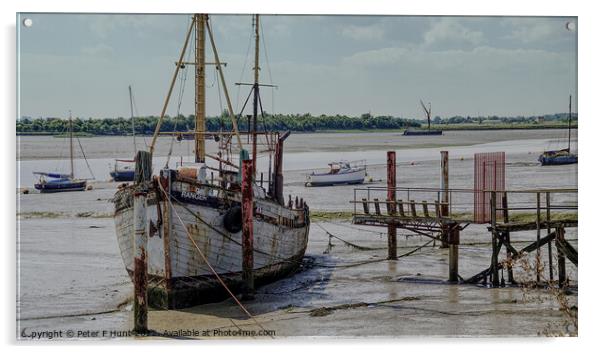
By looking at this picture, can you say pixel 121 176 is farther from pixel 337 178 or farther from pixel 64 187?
pixel 337 178

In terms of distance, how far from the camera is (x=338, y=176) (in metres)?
32.0

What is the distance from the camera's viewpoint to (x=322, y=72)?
16.8 metres

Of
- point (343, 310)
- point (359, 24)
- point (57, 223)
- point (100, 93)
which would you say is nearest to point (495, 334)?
point (343, 310)

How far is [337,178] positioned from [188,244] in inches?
616

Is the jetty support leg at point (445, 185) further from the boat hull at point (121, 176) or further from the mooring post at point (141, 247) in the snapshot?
the boat hull at point (121, 176)

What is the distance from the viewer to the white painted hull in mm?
30719

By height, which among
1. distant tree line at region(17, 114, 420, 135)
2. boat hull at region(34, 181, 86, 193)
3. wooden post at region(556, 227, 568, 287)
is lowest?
wooden post at region(556, 227, 568, 287)

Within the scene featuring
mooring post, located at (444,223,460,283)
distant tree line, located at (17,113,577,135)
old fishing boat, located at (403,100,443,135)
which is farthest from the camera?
mooring post, located at (444,223,460,283)

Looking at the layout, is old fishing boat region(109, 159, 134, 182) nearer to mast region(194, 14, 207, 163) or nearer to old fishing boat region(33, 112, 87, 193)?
old fishing boat region(33, 112, 87, 193)

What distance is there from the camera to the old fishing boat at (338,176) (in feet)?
100

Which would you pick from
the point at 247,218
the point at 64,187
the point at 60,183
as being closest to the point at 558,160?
the point at 247,218

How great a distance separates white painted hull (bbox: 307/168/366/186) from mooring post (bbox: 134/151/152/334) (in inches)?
552

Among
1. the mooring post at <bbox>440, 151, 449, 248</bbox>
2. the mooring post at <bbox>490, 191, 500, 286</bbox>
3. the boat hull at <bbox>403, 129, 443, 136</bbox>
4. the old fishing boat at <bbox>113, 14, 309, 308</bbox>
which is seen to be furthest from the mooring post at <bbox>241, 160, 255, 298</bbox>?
the mooring post at <bbox>490, 191, 500, 286</bbox>

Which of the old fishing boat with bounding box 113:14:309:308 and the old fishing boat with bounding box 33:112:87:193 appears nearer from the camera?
the old fishing boat with bounding box 113:14:309:308
